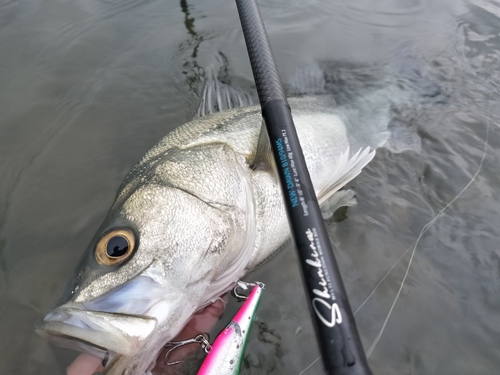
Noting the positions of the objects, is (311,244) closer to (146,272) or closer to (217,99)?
(146,272)

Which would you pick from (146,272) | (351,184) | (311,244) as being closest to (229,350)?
(146,272)

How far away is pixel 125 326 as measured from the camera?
4.66 feet

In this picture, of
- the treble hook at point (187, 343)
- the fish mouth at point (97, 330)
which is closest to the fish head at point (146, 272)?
the fish mouth at point (97, 330)

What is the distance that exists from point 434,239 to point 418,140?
1.04m

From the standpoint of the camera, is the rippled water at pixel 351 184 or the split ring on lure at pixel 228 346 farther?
the rippled water at pixel 351 184

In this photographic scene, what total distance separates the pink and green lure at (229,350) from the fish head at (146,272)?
0.67 ft

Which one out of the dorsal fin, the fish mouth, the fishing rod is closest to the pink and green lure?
the fish mouth

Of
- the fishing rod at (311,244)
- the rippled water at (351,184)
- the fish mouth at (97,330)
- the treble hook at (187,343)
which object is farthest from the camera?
the rippled water at (351,184)

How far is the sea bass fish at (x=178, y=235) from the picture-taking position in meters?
1.46

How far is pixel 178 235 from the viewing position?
5.63ft

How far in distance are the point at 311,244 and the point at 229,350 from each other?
2.10ft

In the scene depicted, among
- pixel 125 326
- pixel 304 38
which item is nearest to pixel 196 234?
pixel 125 326

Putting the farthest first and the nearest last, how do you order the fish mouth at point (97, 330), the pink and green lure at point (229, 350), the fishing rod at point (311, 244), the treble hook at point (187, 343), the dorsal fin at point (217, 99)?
the dorsal fin at point (217, 99), the treble hook at point (187, 343), the pink and green lure at point (229, 350), the fish mouth at point (97, 330), the fishing rod at point (311, 244)

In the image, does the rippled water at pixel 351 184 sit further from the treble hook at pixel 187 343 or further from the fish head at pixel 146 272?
the fish head at pixel 146 272
